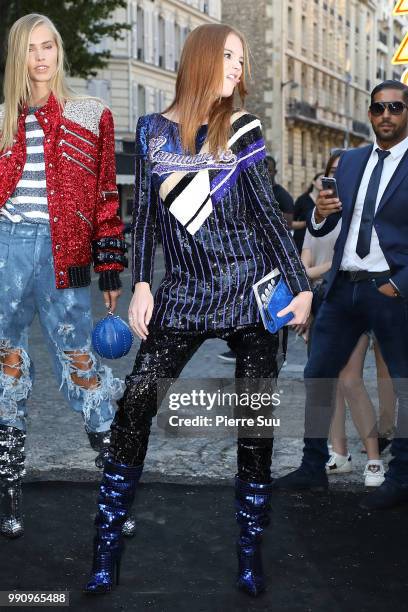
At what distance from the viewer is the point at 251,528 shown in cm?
317

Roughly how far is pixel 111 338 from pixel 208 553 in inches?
37.2

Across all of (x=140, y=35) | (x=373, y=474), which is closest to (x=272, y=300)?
(x=373, y=474)

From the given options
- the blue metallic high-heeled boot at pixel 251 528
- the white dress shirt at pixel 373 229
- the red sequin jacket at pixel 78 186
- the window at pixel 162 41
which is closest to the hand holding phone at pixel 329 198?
the white dress shirt at pixel 373 229

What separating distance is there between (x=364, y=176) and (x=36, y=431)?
8.59 feet

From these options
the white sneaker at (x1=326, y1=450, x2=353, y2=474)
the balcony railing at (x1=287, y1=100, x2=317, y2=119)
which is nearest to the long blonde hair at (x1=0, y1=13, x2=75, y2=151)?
the white sneaker at (x1=326, y1=450, x2=353, y2=474)

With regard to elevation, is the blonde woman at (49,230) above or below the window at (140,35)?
below

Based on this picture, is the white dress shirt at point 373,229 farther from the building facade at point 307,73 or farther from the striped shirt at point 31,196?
the building facade at point 307,73

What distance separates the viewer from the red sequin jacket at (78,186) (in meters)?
3.66

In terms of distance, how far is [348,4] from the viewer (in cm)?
6856

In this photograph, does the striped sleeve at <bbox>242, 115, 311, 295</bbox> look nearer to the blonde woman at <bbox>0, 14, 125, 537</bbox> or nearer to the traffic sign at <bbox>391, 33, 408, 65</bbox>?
the blonde woman at <bbox>0, 14, 125, 537</bbox>

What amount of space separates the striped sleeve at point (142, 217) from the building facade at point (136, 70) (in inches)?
1317

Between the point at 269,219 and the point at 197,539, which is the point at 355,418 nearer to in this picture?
the point at 197,539

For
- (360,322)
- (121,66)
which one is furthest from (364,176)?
(121,66)

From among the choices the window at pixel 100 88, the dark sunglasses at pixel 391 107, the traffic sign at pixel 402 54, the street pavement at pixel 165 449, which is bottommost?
the street pavement at pixel 165 449
